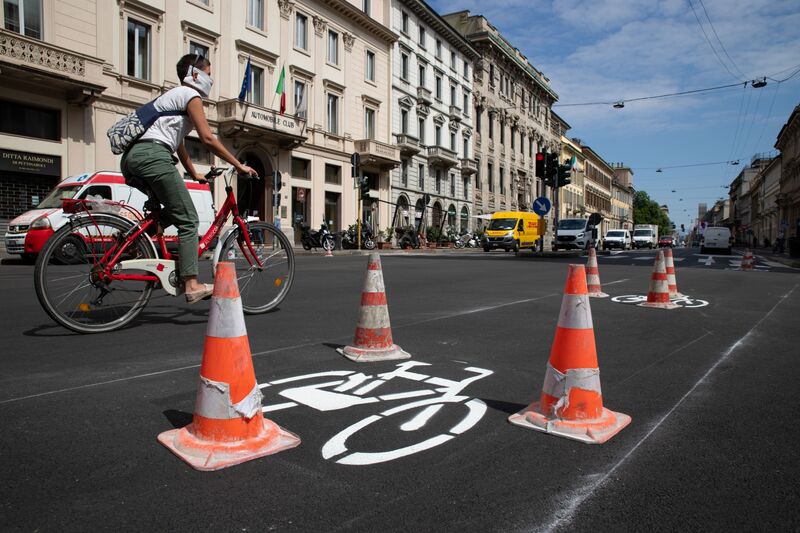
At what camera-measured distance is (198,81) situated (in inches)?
185

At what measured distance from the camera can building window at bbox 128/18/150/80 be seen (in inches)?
894

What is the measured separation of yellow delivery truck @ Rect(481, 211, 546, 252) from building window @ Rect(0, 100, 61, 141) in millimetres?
23298

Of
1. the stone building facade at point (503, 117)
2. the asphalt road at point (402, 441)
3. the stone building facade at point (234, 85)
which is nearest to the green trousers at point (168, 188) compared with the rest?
the asphalt road at point (402, 441)

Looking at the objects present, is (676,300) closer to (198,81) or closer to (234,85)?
(198,81)

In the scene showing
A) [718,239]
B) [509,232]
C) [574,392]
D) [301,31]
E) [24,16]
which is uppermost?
[301,31]

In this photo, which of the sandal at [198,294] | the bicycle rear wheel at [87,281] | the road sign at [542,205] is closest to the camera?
the bicycle rear wheel at [87,281]

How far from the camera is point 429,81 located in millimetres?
43719

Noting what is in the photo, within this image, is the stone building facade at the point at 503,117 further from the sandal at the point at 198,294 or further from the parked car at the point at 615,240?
the sandal at the point at 198,294

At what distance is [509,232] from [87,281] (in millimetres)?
32122

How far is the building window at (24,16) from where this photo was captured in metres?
18.8

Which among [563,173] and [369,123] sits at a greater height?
[369,123]

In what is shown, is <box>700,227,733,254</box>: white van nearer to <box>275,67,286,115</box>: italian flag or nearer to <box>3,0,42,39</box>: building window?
<box>275,67,286,115</box>: italian flag

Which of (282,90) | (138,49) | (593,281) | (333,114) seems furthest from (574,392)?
(333,114)

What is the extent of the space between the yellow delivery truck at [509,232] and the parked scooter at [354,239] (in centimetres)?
822
